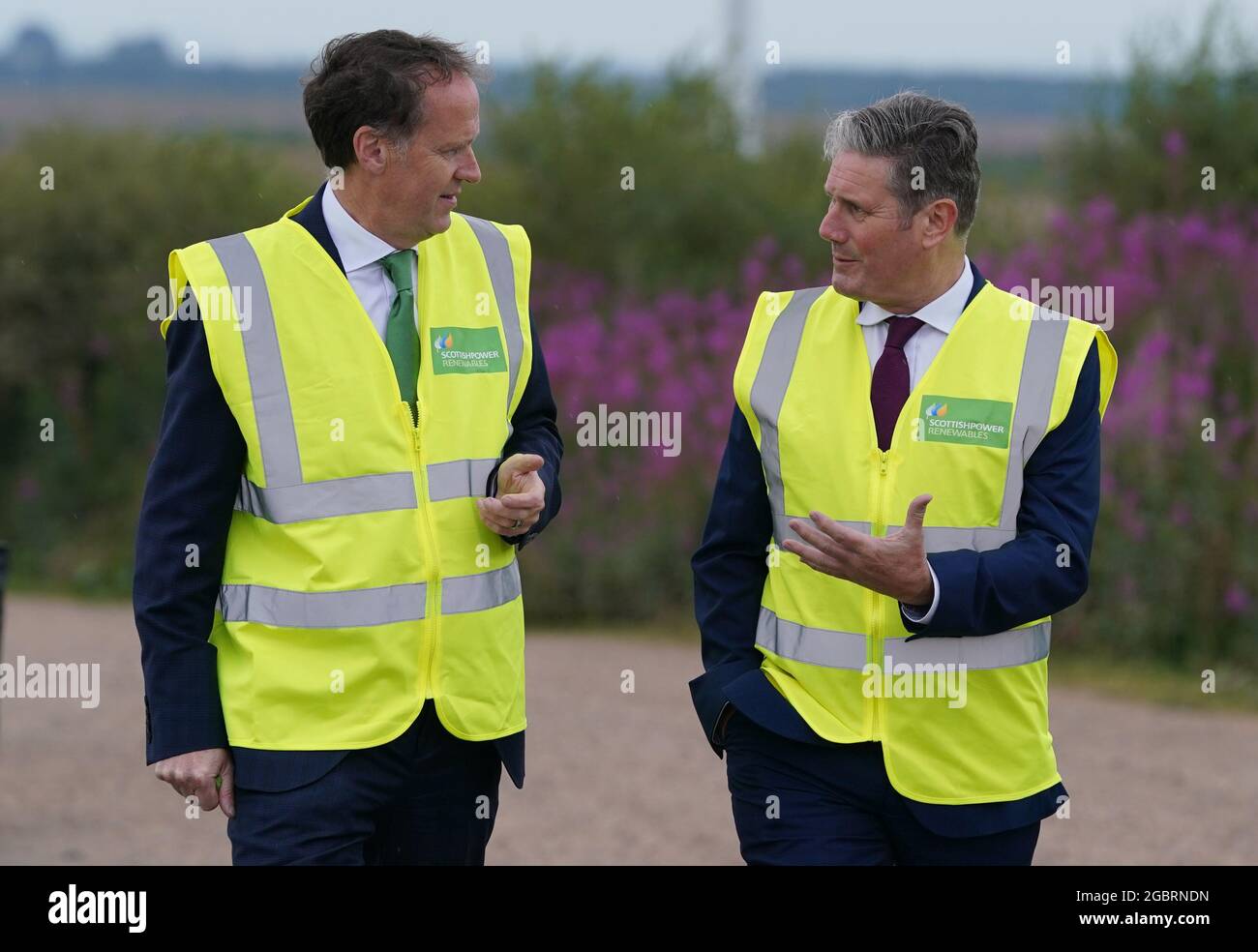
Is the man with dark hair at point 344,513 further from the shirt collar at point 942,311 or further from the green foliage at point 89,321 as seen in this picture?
the green foliage at point 89,321

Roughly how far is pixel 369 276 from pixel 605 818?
461 centimetres

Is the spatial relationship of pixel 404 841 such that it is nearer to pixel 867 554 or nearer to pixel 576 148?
pixel 867 554

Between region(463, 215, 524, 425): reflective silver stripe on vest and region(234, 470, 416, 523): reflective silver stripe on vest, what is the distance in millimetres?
378

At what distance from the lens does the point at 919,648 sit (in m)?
3.76

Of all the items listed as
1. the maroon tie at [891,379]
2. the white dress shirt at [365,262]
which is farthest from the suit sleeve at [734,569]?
the white dress shirt at [365,262]

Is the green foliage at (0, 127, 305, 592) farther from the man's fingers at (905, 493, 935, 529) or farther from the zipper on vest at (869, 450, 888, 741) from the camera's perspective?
the man's fingers at (905, 493, 935, 529)

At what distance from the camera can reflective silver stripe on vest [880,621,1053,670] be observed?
376 centimetres

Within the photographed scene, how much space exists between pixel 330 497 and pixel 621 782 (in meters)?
5.22

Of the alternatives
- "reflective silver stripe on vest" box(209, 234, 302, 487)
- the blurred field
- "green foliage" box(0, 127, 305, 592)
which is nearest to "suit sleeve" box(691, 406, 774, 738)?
"reflective silver stripe on vest" box(209, 234, 302, 487)

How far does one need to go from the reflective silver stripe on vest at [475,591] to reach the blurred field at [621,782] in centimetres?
366

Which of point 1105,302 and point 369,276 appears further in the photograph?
point 1105,302

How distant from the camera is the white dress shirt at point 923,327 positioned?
3.87 metres
